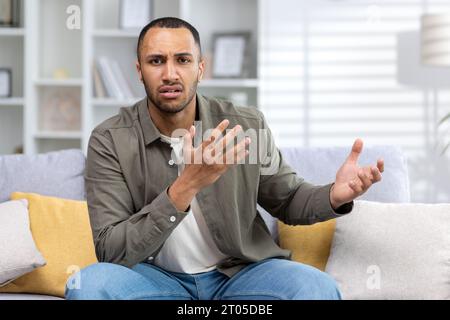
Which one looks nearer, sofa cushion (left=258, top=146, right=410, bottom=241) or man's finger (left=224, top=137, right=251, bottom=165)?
man's finger (left=224, top=137, right=251, bottom=165)

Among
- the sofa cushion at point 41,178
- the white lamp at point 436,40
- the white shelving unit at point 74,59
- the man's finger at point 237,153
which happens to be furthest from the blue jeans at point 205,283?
the white shelving unit at point 74,59

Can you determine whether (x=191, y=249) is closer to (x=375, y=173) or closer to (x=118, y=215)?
(x=118, y=215)

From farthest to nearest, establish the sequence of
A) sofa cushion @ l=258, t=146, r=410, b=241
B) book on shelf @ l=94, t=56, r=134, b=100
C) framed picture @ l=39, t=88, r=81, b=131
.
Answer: framed picture @ l=39, t=88, r=81, b=131 → book on shelf @ l=94, t=56, r=134, b=100 → sofa cushion @ l=258, t=146, r=410, b=241

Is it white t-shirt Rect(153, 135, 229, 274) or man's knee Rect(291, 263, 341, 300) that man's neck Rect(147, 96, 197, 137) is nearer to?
white t-shirt Rect(153, 135, 229, 274)

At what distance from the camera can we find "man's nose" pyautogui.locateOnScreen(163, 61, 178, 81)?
160 cm

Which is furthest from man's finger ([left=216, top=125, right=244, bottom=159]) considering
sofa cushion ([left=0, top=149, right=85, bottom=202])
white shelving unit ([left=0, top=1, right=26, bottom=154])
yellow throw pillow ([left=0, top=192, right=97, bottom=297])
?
white shelving unit ([left=0, top=1, right=26, bottom=154])

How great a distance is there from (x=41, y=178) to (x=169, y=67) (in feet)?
2.48

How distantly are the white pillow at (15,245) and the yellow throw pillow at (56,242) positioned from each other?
32 mm

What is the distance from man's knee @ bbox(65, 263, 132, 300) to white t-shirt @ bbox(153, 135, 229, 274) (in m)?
0.19

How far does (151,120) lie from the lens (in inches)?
67.4

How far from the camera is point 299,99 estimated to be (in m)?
3.93

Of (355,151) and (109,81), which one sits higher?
(109,81)

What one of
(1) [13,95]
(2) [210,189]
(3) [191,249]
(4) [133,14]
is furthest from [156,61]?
(1) [13,95]

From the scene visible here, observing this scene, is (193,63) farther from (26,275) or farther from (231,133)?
(26,275)
